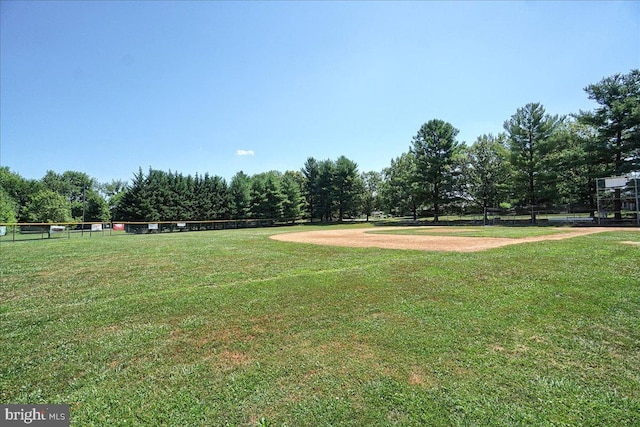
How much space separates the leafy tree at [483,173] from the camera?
39.9 m

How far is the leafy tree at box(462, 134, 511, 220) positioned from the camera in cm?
3994

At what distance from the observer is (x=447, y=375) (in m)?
3.28

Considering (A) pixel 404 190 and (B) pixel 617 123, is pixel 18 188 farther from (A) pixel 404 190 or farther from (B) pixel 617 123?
(B) pixel 617 123

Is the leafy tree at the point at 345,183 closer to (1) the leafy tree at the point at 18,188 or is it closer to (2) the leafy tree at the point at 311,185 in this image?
(2) the leafy tree at the point at 311,185

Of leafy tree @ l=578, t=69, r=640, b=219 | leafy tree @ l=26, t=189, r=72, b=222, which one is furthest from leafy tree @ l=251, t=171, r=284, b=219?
leafy tree @ l=578, t=69, r=640, b=219

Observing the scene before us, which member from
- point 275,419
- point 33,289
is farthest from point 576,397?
point 33,289

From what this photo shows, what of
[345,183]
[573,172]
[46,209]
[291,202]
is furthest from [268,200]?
[573,172]

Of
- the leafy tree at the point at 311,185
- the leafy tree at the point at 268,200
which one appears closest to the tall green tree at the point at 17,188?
the leafy tree at the point at 268,200

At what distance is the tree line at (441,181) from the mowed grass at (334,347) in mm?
27013

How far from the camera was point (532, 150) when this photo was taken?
30672mm

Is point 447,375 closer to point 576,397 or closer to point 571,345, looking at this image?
point 576,397

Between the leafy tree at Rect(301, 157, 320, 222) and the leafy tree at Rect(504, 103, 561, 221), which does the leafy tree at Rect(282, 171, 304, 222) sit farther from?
the leafy tree at Rect(504, 103, 561, 221)

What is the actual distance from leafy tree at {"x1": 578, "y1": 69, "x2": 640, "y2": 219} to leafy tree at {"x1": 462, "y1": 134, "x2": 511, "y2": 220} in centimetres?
1266

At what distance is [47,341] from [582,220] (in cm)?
3574
